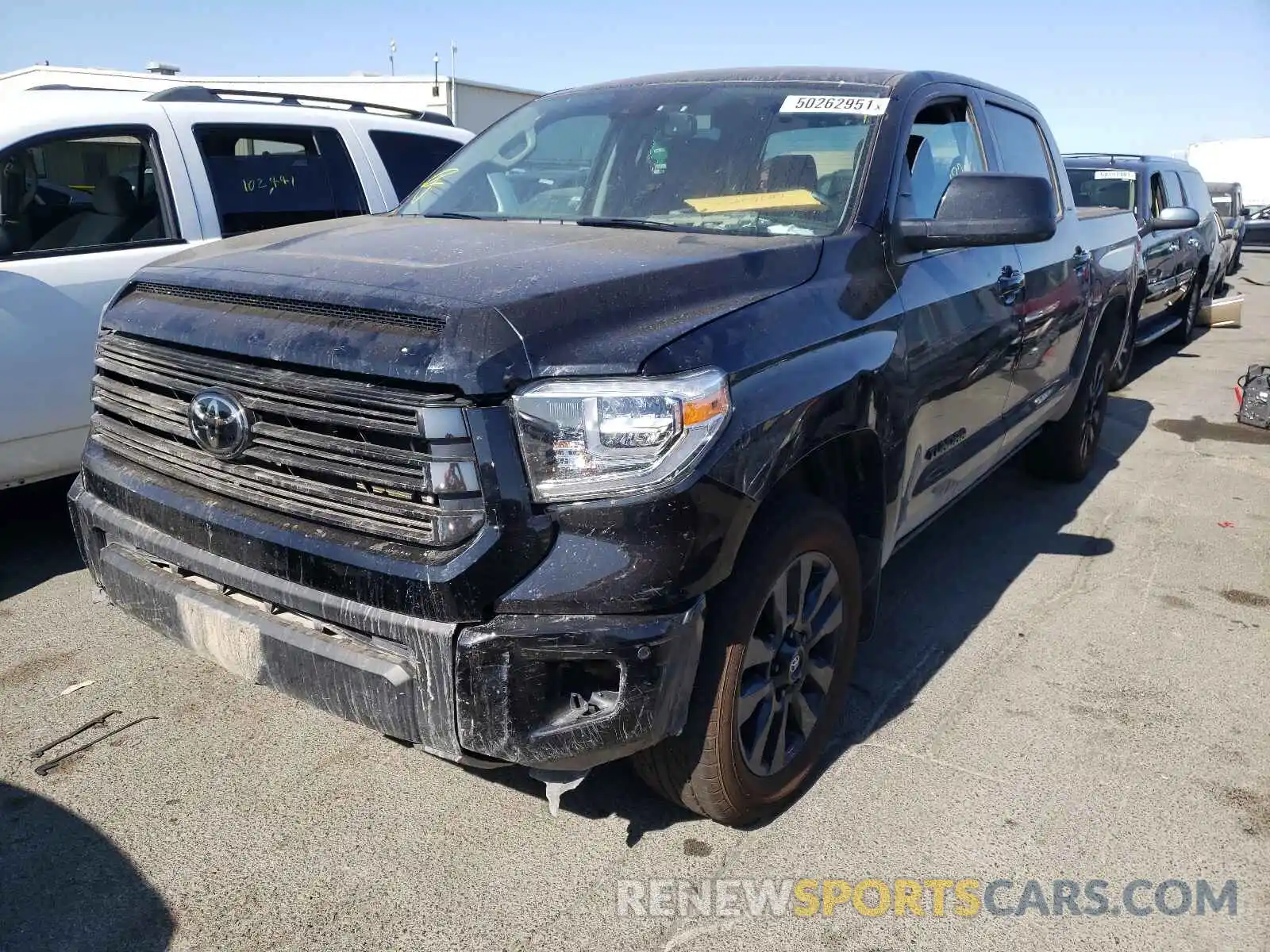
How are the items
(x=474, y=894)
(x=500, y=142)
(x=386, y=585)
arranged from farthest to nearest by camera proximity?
(x=500, y=142) < (x=474, y=894) < (x=386, y=585)

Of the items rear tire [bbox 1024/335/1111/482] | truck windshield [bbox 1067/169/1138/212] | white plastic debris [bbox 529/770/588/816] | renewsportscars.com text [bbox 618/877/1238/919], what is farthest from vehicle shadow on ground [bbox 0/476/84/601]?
truck windshield [bbox 1067/169/1138/212]

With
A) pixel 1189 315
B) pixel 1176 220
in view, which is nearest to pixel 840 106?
pixel 1176 220

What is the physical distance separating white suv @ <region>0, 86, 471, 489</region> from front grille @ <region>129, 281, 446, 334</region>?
179 cm

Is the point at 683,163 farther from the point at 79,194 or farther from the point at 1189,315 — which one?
the point at 1189,315

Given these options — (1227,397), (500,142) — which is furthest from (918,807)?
(1227,397)

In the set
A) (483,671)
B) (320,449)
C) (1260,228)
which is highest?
(320,449)

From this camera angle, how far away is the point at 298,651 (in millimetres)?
2371

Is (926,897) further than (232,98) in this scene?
No

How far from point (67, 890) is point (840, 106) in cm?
312

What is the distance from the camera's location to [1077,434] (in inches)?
228

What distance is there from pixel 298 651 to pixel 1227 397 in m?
8.54

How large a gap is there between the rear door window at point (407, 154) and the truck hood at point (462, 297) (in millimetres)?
2843

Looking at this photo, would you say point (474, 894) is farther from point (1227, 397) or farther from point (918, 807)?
point (1227, 397)

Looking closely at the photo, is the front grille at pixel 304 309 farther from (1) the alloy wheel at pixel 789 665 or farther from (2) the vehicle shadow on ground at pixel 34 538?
(2) the vehicle shadow on ground at pixel 34 538
